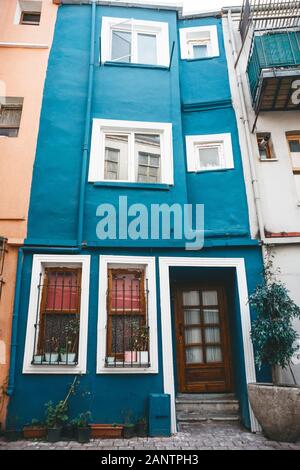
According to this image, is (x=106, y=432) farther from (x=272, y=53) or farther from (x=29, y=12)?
(x=29, y=12)

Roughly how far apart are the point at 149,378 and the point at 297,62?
309 inches

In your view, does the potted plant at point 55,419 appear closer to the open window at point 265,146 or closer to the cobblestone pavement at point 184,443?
the cobblestone pavement at point 184,443

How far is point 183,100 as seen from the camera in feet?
28.8

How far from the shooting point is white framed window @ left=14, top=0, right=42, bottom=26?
9.53 meters

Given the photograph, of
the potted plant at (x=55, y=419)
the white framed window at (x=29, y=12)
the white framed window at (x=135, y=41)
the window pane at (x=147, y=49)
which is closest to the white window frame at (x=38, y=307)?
the potted plant at (x=55, y=419)

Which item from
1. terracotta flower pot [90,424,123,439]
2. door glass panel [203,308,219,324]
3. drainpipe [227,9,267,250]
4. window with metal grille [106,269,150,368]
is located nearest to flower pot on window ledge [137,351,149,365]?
window with metal grille [106,269,150,368]

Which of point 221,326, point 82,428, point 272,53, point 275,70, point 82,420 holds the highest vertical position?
point 272,53

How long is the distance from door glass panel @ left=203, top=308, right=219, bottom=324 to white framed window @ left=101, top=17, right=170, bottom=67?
6.57m

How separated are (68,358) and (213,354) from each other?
313 cm

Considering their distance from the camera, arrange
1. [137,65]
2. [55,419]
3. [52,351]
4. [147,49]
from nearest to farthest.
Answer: [55,419] → [52,351] → [137,65] → [147,49]

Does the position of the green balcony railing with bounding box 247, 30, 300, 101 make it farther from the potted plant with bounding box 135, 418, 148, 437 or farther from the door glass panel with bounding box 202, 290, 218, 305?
the potted plant with bounding box 135, 418, 148, 437

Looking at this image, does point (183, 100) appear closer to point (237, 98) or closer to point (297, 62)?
point (237, 98)

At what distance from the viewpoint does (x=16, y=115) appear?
8.30 metres

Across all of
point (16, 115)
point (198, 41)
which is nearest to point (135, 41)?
point (198, 41)
